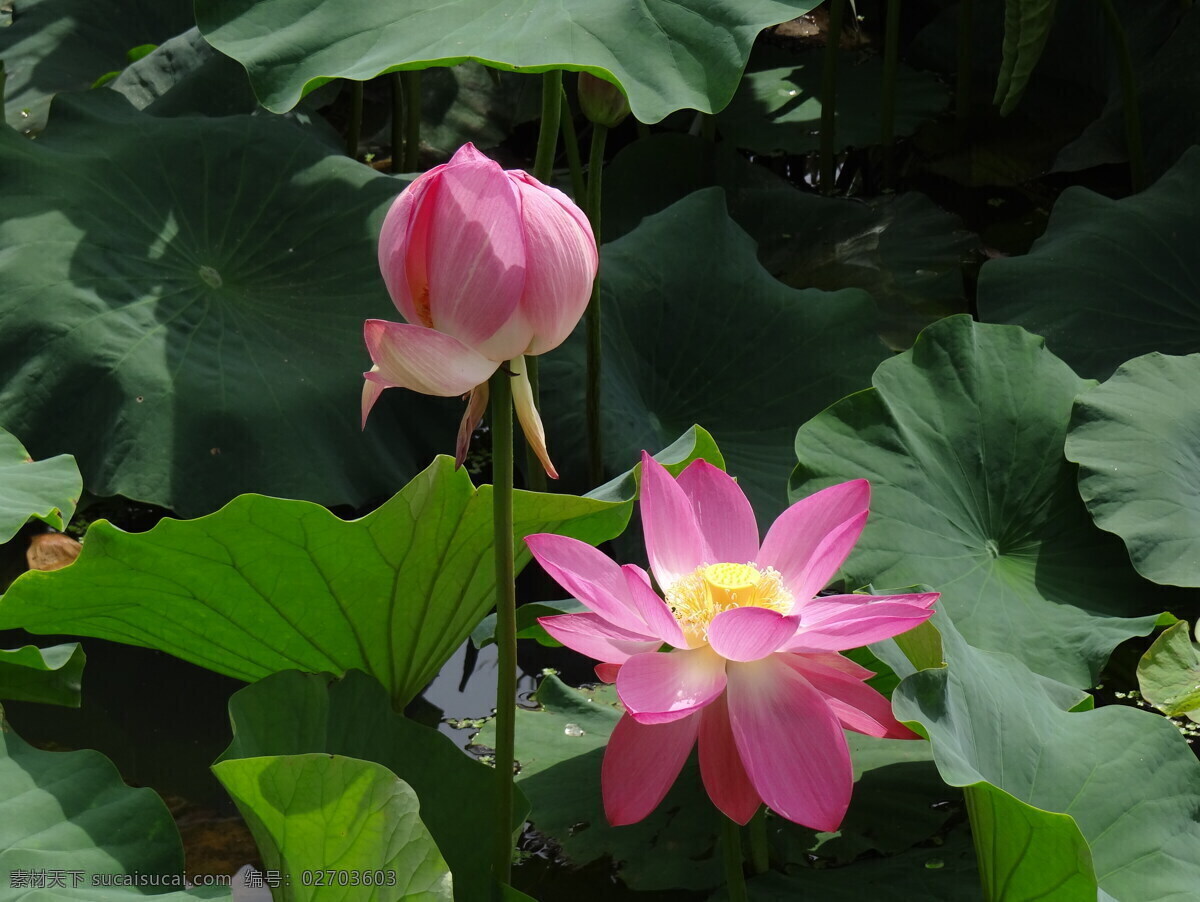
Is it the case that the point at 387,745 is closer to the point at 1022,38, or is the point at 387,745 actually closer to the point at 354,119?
the point at 1022,38

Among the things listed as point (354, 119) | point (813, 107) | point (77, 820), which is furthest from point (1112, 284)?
point (77, 820)

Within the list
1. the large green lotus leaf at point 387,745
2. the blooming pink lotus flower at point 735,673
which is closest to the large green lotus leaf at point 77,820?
the large green lotus leaf at point 387,745

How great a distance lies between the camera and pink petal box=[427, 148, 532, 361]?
702 millimetres

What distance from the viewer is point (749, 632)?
757 millimetres

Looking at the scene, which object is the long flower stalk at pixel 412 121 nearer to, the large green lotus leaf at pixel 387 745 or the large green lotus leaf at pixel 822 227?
the large green lotus leaf at pixel 822 227

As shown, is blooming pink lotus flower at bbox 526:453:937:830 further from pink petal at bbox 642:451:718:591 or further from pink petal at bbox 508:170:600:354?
pink petal at bbox 508:170:600:354

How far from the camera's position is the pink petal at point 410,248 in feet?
2.33

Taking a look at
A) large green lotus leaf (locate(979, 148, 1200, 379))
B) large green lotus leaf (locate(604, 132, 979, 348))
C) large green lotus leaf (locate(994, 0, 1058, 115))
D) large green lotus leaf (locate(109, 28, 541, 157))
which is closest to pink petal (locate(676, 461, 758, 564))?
large green lotus leaf (locate(979, 148, 1200, 379))

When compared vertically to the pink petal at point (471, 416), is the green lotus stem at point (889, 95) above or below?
below

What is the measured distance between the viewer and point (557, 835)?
3.75ft

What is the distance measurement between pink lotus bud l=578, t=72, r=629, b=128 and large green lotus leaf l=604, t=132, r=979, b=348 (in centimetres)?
69

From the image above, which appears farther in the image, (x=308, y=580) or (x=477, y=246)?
(x=308, y=580)

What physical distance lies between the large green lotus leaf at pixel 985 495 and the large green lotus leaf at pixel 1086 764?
1.18ft

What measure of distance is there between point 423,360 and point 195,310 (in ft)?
3.70
